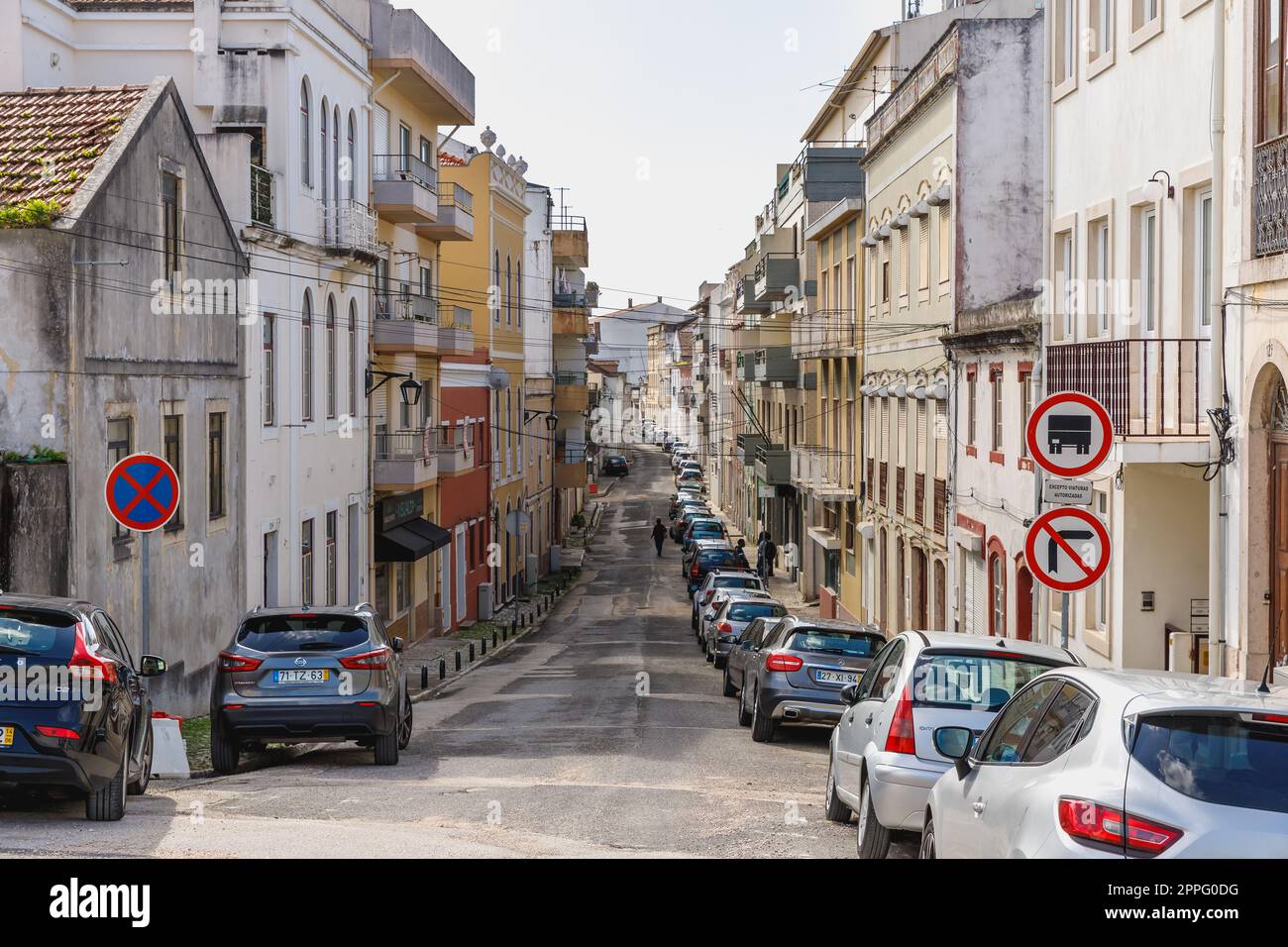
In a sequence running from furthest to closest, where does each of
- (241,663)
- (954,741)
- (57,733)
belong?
(241,663) < (57,733) < (954,741)

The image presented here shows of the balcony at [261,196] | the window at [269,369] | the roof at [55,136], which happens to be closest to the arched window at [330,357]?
the window at [269,369]

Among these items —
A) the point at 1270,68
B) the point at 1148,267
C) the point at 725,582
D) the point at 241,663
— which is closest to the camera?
the point at 1270,68

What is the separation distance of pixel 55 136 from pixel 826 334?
1076 inches

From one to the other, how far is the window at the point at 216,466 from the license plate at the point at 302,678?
843cm

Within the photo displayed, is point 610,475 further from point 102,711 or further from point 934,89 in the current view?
point 102,711

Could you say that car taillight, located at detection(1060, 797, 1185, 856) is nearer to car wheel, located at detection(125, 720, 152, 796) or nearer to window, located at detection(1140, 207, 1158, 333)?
car wheel, located at detection(125, 720, 152, 796)

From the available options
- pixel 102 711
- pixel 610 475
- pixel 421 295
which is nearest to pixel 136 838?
pixel 102 711

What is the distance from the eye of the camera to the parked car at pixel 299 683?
50.7ft

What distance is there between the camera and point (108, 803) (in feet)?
36.1

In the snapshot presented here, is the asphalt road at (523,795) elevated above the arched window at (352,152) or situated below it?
below

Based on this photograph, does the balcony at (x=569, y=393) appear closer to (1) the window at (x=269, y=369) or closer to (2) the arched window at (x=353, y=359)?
(2) the arched window at (x=353, y=359)

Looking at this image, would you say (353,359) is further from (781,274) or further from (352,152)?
(781,274)

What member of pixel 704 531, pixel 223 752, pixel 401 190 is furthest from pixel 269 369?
pixel 704 531

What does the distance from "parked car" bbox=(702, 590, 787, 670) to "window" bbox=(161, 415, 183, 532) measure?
37.8 feet
